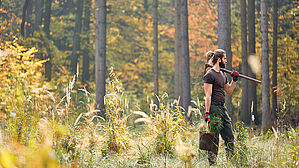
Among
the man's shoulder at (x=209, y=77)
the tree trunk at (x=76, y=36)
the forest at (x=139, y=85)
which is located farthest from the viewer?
the tree trunk at (x=76, y=36)

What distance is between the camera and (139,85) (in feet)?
71.6

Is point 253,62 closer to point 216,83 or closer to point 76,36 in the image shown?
point 216,83

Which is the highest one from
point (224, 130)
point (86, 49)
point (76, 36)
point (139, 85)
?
point (76, 36)

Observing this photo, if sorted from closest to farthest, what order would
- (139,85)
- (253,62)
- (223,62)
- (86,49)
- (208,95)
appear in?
(208,95) < (223,62) < (253,62) < (86,49) < (139,85)

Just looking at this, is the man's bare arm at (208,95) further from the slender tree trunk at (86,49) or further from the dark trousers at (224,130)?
the slender tree trunk at (86,49)

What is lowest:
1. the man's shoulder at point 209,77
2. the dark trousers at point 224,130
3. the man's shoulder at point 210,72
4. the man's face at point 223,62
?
the dark trousers at point 224,130

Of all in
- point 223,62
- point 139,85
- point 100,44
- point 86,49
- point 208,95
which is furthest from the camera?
point 139,85

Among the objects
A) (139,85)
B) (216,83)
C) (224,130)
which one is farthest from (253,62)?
(139,85)

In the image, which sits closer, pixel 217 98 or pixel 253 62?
pixel 217 98

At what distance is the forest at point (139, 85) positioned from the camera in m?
4.96

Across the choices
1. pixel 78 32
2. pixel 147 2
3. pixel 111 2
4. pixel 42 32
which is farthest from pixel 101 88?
pixel 147 2

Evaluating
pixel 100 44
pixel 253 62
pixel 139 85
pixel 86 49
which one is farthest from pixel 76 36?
pixel 253 62

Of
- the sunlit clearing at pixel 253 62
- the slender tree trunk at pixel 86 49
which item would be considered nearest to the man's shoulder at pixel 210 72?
the sunlit clearing at pixel 253 62

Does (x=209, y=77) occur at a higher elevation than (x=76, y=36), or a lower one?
lower
